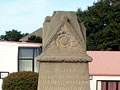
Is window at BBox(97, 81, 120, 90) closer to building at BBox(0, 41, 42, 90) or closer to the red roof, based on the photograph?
the red roof

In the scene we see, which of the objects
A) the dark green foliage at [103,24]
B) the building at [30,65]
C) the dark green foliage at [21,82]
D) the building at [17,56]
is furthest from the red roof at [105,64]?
the dark green foliage at [103,24]

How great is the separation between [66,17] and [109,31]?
32207 mm

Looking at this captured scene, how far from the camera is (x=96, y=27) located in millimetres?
41781

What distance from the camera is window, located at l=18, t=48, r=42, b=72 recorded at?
23.3 meters

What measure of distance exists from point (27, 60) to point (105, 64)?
18.6 ft

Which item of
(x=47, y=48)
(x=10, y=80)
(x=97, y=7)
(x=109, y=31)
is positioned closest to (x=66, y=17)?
(x=47, y=48)

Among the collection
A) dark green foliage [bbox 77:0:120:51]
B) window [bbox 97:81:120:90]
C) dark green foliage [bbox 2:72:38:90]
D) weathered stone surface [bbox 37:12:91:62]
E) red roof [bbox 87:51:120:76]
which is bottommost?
window [bbox 97:81:120:90]

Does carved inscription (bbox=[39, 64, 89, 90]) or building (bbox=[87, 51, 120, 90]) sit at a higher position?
carved inscription (bbox=[39, 64, 89, 90])

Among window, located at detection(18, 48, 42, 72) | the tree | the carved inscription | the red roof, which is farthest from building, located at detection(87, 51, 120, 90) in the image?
the tree

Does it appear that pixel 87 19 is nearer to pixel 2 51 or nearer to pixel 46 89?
pixel 2 51

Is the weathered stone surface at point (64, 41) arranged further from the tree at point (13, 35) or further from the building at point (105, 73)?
the tree at point (13, 35)

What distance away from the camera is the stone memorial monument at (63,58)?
7.98 meters

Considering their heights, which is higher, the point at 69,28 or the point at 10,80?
the point at 69,28

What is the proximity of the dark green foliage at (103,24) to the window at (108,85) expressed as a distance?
14713 mm
